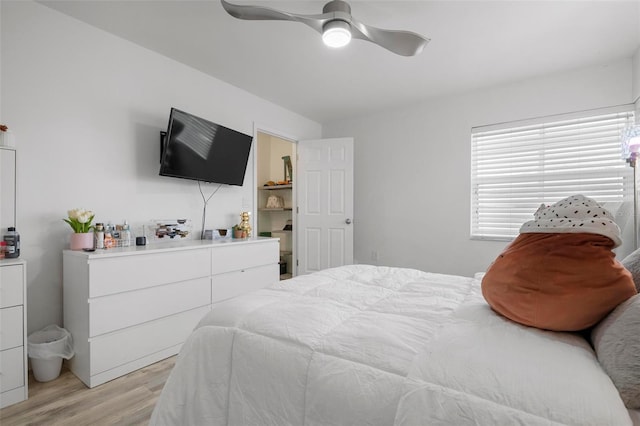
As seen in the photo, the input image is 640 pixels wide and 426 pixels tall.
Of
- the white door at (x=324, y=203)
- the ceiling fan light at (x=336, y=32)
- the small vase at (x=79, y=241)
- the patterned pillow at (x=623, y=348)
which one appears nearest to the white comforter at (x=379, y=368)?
the patterned pillow at (x=623, y=348)

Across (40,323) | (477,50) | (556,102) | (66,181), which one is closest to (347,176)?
(477,50)

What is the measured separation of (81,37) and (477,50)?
3171 mm

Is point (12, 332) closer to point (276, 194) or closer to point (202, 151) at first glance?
point (202, 151)

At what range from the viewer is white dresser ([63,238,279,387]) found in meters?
1.92

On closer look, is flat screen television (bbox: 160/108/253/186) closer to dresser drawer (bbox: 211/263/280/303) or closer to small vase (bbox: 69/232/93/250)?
small vase (bbox: 69/232/93/250)

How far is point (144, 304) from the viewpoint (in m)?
2.16

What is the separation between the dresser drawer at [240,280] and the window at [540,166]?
2.40 m

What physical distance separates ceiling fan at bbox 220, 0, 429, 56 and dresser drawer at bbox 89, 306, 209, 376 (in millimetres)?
2169

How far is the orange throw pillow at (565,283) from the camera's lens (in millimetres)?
875

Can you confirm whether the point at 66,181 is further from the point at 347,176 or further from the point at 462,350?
the point at 347,176

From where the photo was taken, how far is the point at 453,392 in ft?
2.40

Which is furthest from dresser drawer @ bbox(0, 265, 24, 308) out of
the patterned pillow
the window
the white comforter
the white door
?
the window

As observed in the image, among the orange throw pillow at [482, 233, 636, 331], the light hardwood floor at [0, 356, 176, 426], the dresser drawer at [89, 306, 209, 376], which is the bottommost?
the light hardwood floor at [0, 356, 176, 426]

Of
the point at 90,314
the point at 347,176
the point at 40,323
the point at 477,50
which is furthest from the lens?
the point at 347,176
